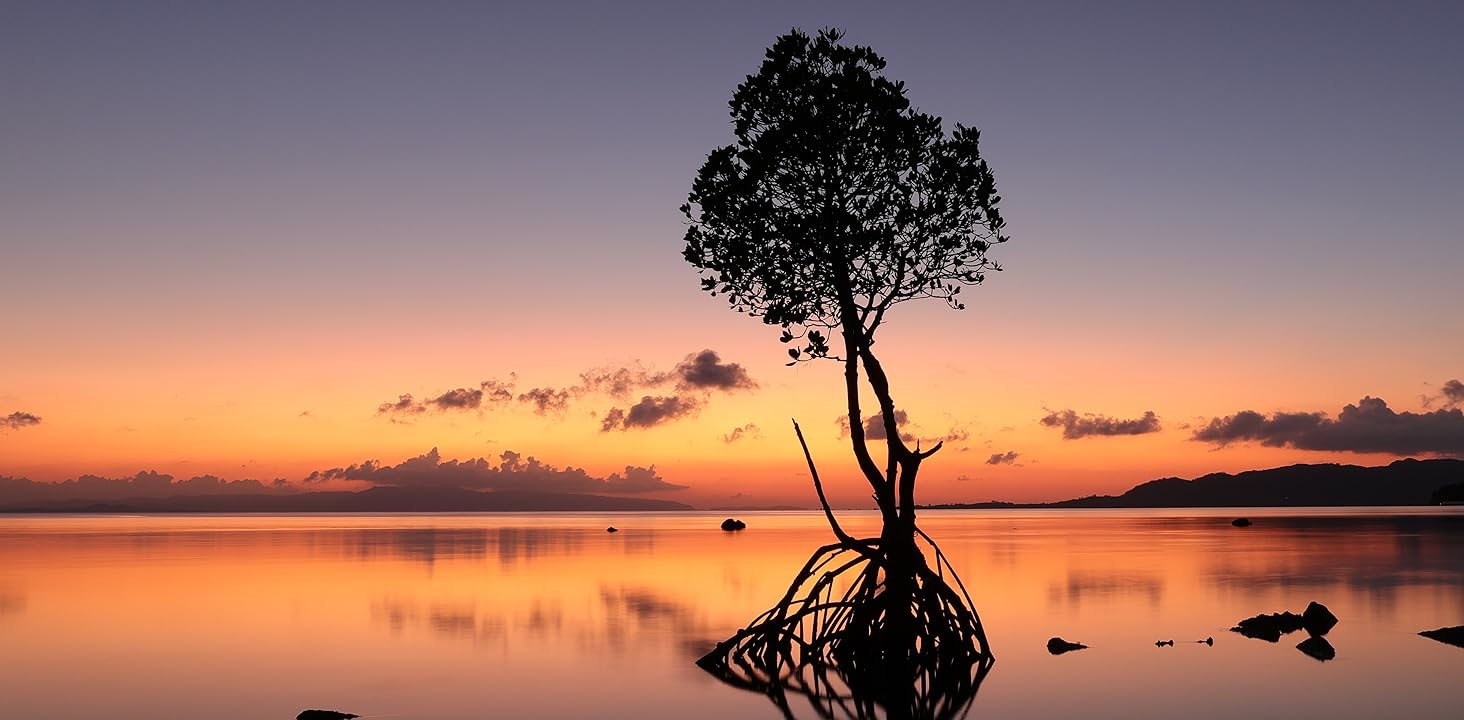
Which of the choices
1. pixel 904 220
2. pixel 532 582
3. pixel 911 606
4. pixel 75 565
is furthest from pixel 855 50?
pixel 75 565

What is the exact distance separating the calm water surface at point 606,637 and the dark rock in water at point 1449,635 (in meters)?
0.64

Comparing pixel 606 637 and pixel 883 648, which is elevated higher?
pixel 883 648

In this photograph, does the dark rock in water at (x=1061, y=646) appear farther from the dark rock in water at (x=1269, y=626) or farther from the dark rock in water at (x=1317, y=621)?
the dark rock in water at (x=1317, y=621)

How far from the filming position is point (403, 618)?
46938 millimetres

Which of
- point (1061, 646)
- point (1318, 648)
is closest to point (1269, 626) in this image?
point (1318, 648)

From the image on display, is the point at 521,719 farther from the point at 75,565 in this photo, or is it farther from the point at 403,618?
the point at 75,565

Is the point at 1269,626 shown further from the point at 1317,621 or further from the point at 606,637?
the point at 606,637

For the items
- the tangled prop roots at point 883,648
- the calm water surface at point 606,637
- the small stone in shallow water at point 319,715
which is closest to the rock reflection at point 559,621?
the calm water surface at point 606,637

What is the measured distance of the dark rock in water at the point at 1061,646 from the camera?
117ft

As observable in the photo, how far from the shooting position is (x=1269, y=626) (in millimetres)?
37844

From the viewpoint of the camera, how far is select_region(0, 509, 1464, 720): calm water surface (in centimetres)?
2778

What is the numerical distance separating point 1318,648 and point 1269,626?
10.2ft

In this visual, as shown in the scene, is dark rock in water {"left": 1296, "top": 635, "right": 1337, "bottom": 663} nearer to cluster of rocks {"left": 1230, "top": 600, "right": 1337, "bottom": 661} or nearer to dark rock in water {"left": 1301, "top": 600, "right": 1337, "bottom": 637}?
cluster of rocks {"left": 1230, "top": 600, "right": 1337, "bottom": 661}

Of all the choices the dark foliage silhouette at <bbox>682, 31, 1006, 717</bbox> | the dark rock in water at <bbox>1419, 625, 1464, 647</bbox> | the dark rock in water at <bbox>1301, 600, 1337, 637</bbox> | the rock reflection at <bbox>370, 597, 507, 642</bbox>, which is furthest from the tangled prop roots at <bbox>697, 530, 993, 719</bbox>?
the dark rock in water at <bbox>1419, 625, 1464, 647</bbox>
